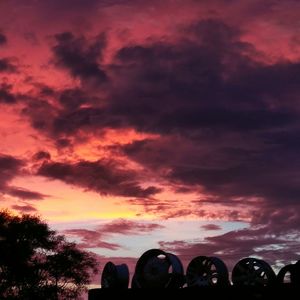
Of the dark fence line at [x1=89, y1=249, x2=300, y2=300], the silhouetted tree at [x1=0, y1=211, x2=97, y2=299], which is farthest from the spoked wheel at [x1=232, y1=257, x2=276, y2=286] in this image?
the silhouetted tree at [x1=0, y1=211, x2=97, y2=299]

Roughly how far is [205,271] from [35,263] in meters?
29.2

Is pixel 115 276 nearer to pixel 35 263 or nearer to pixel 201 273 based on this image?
pixel 201 273

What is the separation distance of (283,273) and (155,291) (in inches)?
301

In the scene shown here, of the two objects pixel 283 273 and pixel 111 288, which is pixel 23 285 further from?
pixel 283 273

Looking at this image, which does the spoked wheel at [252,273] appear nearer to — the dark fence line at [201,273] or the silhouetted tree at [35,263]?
the dark fence line at [201,273]

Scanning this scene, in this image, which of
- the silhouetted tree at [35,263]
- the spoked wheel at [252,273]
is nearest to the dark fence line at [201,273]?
the spoked wheel at [252,273]

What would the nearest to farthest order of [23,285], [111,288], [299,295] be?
[299,295]
[111,288]
[23,285]

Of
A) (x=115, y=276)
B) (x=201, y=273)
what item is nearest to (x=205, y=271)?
(x=201, y=273)

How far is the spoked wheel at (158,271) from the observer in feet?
136

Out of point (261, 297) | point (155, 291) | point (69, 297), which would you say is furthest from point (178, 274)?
point (69, 297)

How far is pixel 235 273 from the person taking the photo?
4272cm

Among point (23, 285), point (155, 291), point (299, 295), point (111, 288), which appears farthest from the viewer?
point (23, 285)

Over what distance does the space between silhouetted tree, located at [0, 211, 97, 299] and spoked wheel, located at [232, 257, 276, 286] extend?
28445 mm

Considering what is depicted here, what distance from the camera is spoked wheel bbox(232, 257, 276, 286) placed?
42.4 m
